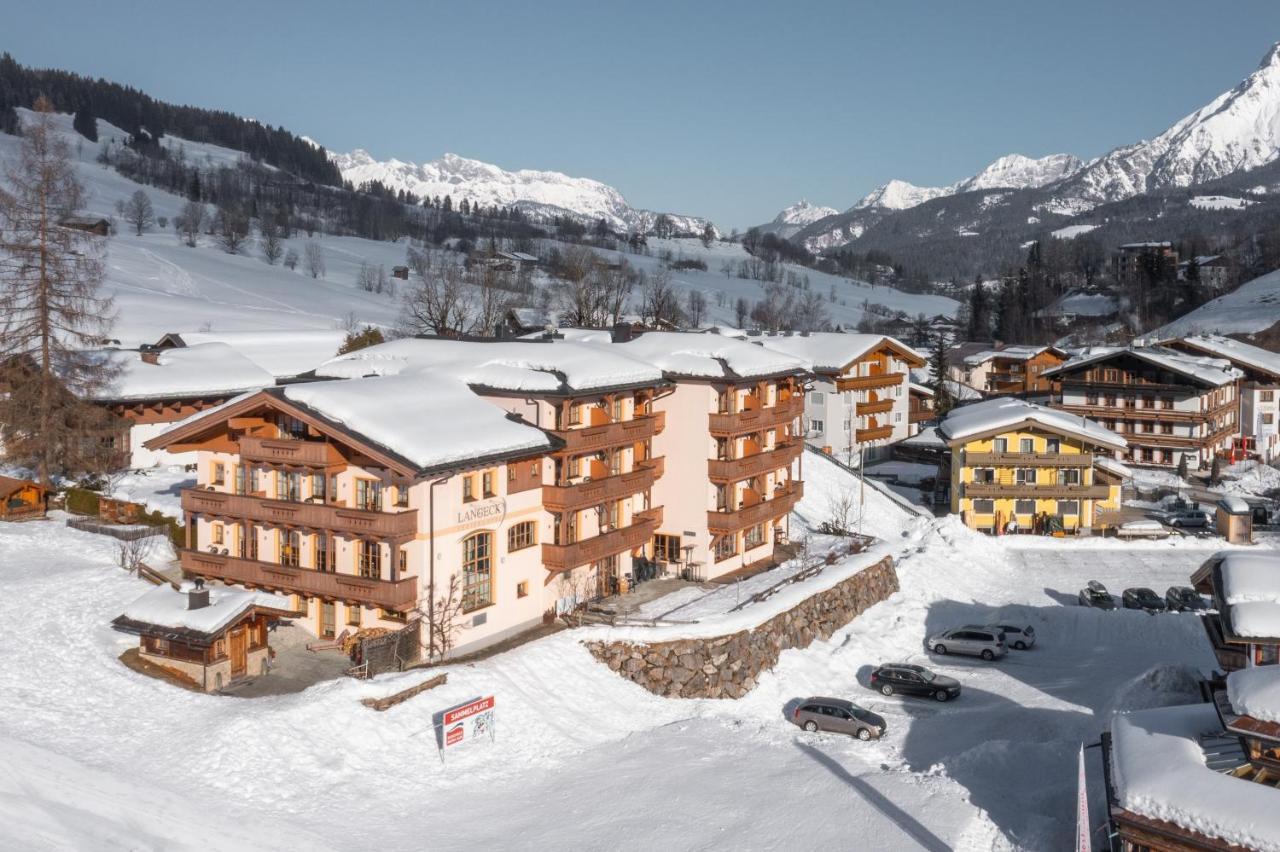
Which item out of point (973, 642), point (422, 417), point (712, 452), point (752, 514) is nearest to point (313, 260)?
point (712, 452)

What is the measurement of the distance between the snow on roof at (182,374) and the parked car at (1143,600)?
4239 centimetres

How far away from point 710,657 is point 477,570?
861cm

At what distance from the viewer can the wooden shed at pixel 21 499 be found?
40.4 meters

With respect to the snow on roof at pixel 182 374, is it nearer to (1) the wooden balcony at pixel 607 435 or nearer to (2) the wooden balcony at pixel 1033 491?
(1) the wooden balcony at pixel 607 435

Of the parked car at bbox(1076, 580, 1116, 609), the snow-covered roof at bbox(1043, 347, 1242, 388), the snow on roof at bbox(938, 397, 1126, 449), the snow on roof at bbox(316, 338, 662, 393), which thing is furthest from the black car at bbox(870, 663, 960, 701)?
the snow-covered roof at bbox(1043, 347, 1242, 388)

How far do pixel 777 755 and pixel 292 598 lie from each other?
623 inches

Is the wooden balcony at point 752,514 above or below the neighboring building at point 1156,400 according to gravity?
below

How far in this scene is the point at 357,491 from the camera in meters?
32.3

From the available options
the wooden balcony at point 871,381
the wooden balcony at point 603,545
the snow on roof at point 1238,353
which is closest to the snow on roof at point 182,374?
the wooden balcony at point 603,545

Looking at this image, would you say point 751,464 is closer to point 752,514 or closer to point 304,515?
point 752,514

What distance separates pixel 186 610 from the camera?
2889cm

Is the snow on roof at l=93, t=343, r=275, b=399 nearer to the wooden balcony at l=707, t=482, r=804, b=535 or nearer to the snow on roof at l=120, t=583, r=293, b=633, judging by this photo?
the snow on roof at l=120, t=583, r=293, b=633

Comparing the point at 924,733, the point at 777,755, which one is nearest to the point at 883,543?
the point at 924,733

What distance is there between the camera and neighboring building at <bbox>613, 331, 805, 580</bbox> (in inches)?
1736
